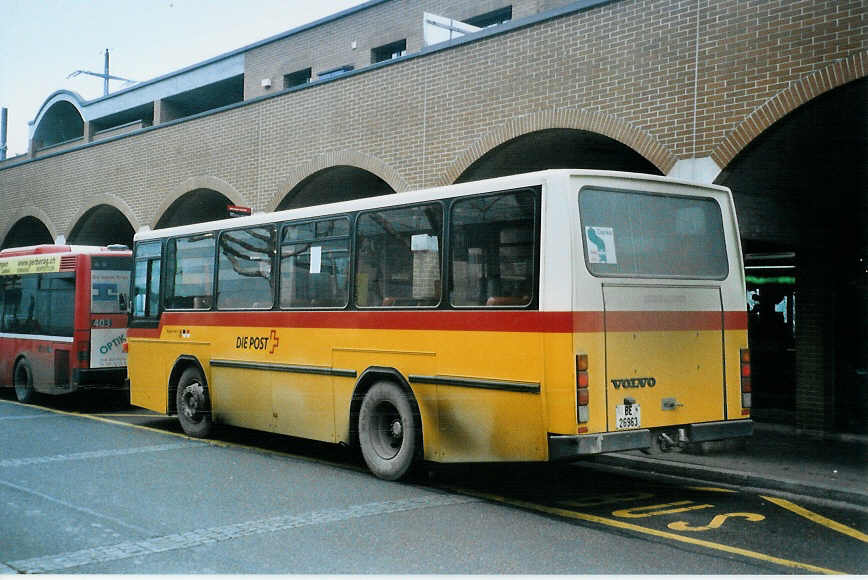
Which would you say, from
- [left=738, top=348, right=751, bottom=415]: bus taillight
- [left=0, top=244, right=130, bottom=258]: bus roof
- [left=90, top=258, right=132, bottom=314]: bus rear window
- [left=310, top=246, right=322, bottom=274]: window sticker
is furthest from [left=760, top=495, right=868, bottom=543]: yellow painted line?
[left=0, top=244, right=130, bottom=258]: bus roof

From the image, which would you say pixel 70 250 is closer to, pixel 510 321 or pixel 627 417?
pixel 510 321

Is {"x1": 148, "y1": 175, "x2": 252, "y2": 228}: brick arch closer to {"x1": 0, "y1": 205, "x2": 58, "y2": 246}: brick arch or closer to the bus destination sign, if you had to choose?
the bus destination sign

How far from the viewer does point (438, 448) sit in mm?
8383

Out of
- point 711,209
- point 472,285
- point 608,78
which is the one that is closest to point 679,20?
point 608,78

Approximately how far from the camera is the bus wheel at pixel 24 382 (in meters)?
16.1

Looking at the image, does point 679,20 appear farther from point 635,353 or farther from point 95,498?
point 95,498

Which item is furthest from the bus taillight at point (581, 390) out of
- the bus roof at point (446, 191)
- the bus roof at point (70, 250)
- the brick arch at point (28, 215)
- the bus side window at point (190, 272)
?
the brick arch at point (28, 215)

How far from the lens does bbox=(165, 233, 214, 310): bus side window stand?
11.8m

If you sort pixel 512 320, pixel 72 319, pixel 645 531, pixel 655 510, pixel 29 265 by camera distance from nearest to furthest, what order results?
pixel 645 531
pixel 512 320
pixel 655 510
pixel 72 319
pixel 29 265

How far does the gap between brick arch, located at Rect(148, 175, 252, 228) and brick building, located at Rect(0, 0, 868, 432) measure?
0.15 feet

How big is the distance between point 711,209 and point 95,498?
248 inches

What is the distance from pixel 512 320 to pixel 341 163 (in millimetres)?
8983

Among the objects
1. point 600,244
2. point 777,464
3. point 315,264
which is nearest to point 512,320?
point 600,244

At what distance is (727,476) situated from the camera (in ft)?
30.4
